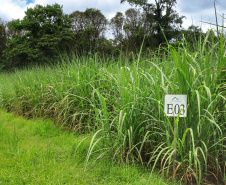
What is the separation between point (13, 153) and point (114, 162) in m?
1.24

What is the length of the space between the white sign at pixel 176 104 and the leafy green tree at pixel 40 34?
50.4 feet

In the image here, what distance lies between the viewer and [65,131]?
333 centimetres

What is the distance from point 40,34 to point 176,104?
56.2 feet

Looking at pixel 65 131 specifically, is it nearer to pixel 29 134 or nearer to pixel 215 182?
pixel 29 134

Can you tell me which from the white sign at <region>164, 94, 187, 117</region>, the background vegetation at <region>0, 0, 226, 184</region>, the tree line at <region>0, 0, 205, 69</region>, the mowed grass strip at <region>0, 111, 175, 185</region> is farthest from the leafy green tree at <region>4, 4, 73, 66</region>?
the white sign at <region>164, 94, 187, 117</region>

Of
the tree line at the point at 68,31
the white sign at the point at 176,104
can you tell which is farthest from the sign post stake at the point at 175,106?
the tree line at the point at 68,31

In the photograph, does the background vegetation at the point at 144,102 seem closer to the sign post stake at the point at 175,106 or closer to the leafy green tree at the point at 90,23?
the sign post stake at the point at 175,106

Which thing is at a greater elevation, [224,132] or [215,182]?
[224,132]

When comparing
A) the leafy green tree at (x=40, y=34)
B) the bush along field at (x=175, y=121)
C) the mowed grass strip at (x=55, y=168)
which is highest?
the leafy green tree at (x=40, y=34)

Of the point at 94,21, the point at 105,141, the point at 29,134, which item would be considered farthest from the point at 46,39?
the point at 105,141

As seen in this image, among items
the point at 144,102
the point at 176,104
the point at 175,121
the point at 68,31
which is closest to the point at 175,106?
the point at 176,104

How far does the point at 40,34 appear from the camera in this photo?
16859 millimetres

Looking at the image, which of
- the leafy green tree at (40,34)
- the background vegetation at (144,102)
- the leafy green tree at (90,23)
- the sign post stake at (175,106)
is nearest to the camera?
the sign post stake at (175,106)

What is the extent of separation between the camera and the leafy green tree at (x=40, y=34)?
16203 millimetres
